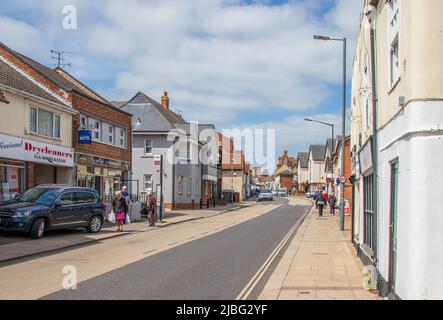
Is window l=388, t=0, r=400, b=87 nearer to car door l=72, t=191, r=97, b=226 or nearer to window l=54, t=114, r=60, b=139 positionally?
car door l=72, t=191, r=97, b=226

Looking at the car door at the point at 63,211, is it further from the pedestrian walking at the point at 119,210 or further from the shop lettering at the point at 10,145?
the shop lettering at the point at 10,145

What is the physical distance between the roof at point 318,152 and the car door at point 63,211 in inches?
3855

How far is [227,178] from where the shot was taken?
86938mm

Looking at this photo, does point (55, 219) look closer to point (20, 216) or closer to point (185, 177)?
point (20, 216)

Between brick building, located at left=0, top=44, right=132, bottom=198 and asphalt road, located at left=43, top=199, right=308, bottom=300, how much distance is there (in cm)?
1201

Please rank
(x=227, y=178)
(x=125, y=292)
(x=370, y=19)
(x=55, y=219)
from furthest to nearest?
(x=227, y=178) < (x=55, y=219) < (x=370, y=19) < (x=125, y=292)

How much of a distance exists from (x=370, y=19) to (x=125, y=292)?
23.6ft

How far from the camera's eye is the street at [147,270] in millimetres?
9273

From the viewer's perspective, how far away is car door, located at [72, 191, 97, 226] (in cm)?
2040

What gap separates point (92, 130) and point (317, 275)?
19.8 metres

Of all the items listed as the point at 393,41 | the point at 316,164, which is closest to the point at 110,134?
the point at 393,41

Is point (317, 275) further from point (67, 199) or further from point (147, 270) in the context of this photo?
point (67, 199)

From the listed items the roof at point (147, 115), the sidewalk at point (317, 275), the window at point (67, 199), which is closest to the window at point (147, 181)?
the roof at point (147, 115)
